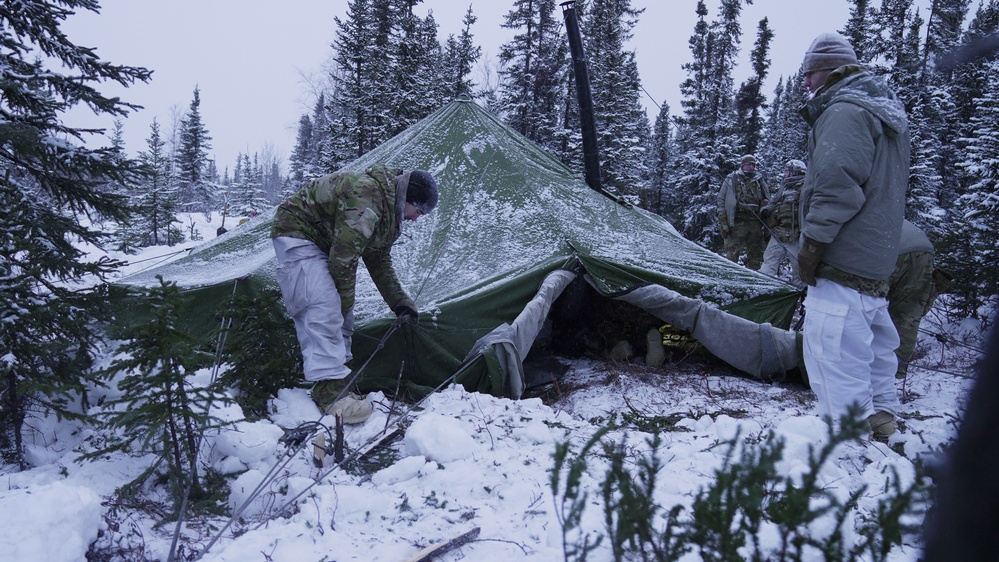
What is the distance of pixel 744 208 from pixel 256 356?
727cm

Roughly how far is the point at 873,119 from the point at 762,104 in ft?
75.5

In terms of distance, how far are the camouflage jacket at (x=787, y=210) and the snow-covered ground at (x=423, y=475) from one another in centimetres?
396

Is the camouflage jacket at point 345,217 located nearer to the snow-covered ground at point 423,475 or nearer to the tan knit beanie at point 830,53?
the snow-covered ground at point 423,475

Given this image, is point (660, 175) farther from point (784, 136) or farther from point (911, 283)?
point (911, 283)

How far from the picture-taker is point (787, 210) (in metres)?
7.73

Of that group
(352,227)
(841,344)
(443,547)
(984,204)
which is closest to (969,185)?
(984,204)

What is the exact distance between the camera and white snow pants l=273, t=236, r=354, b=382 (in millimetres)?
3611

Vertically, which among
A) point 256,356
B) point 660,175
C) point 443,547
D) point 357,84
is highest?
point 357,84

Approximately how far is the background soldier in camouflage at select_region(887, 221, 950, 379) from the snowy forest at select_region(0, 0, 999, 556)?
129cm

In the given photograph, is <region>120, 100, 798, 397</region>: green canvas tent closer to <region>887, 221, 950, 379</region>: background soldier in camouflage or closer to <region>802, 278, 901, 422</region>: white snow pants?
<region>887, 221, 950, 379</region>: background soldier in camouflage

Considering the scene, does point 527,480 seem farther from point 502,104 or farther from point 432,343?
point 502,104

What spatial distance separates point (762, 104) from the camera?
23297mm

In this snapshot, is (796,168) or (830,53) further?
(796,168)

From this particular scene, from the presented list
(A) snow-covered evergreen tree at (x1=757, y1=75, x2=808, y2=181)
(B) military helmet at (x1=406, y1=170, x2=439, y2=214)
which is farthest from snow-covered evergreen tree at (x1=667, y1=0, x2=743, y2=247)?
(B) military helmet at (x1=406, y1=170, x2=439, y2=214)
